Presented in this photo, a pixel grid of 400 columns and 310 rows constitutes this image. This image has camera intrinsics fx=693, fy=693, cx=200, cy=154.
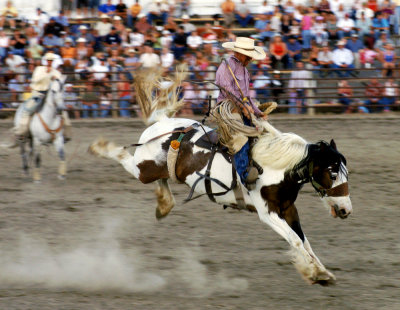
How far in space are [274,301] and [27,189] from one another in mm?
4744

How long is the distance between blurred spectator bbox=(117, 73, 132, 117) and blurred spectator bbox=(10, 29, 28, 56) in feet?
7.30

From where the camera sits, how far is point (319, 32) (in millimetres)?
14273

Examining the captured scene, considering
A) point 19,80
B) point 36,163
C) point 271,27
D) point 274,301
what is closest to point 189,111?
point 271,27

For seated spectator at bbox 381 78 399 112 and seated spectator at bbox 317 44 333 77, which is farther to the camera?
seated spectator at bbox 317 44 333 77

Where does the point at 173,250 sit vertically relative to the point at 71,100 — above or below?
above

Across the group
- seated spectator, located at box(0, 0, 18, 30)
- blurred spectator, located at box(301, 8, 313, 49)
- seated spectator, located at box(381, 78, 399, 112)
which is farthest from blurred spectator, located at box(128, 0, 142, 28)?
seated spectator, located at box(381, 78, 399, 112)

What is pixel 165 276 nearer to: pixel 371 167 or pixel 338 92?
pixel 371 167

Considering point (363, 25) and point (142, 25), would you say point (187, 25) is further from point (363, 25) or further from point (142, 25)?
point (363, 25)

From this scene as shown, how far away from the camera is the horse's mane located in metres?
5.58

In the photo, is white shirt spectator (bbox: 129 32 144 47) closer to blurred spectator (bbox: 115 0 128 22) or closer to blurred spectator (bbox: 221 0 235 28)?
blurred spectator (bbox: 115 0 128 22)

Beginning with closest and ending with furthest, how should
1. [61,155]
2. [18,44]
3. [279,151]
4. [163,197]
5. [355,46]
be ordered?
[279,151], [163,197], [61,155], [355,46], [18,44]

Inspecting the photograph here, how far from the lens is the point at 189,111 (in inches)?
551

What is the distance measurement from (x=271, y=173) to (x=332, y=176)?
541mm

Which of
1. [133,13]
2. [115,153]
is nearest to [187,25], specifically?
[133,13]
